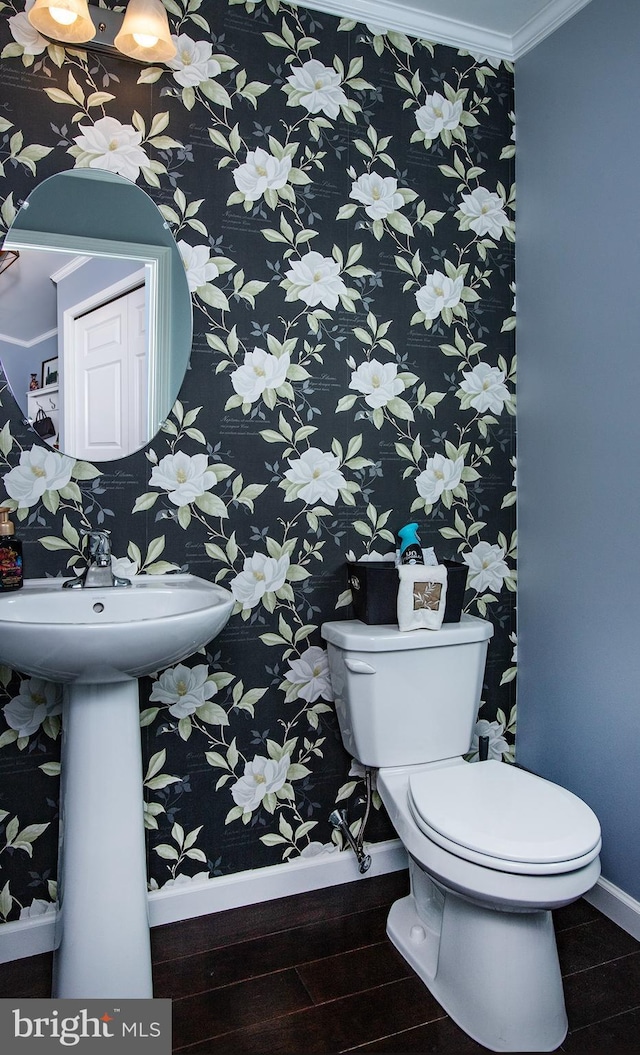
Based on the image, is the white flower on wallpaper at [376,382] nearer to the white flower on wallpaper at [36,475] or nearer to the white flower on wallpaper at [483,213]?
the white flower on wallpaper at [483,213]

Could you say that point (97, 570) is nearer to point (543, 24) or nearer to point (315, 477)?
point (315, 477)

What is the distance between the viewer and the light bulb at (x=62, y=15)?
1.59m

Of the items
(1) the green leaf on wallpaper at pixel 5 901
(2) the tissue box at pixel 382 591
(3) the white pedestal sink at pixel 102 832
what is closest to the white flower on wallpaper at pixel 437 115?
(2) the tissue box at pixel 382 591

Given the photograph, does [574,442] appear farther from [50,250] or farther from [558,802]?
[50,250]

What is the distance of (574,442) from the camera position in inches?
77.8

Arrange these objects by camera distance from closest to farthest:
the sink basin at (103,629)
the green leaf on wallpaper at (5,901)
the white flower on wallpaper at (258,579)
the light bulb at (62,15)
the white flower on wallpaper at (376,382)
Result: 1. the sink basin at (103,629)
2. the light bulb at (62,15)
3. the green leaf on wallpaper at (5,901)
4. the white flower on wallpaper at (258,579)
5. the white flower on wallpaper at (376,382)

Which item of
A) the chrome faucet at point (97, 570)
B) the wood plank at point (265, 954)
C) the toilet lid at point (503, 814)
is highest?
the chrome faucet at point (97, 570)

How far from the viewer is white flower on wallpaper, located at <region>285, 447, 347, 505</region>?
194cm

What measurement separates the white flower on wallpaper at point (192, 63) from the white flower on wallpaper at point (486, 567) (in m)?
1.46

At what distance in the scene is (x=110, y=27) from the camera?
169cm

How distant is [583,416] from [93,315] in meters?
1.29

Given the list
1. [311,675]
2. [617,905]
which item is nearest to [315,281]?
[311,675]

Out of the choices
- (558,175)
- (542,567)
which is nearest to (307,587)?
(542,567)

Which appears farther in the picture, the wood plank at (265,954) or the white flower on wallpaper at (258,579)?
the white flower on wallpaper at (258,579)
